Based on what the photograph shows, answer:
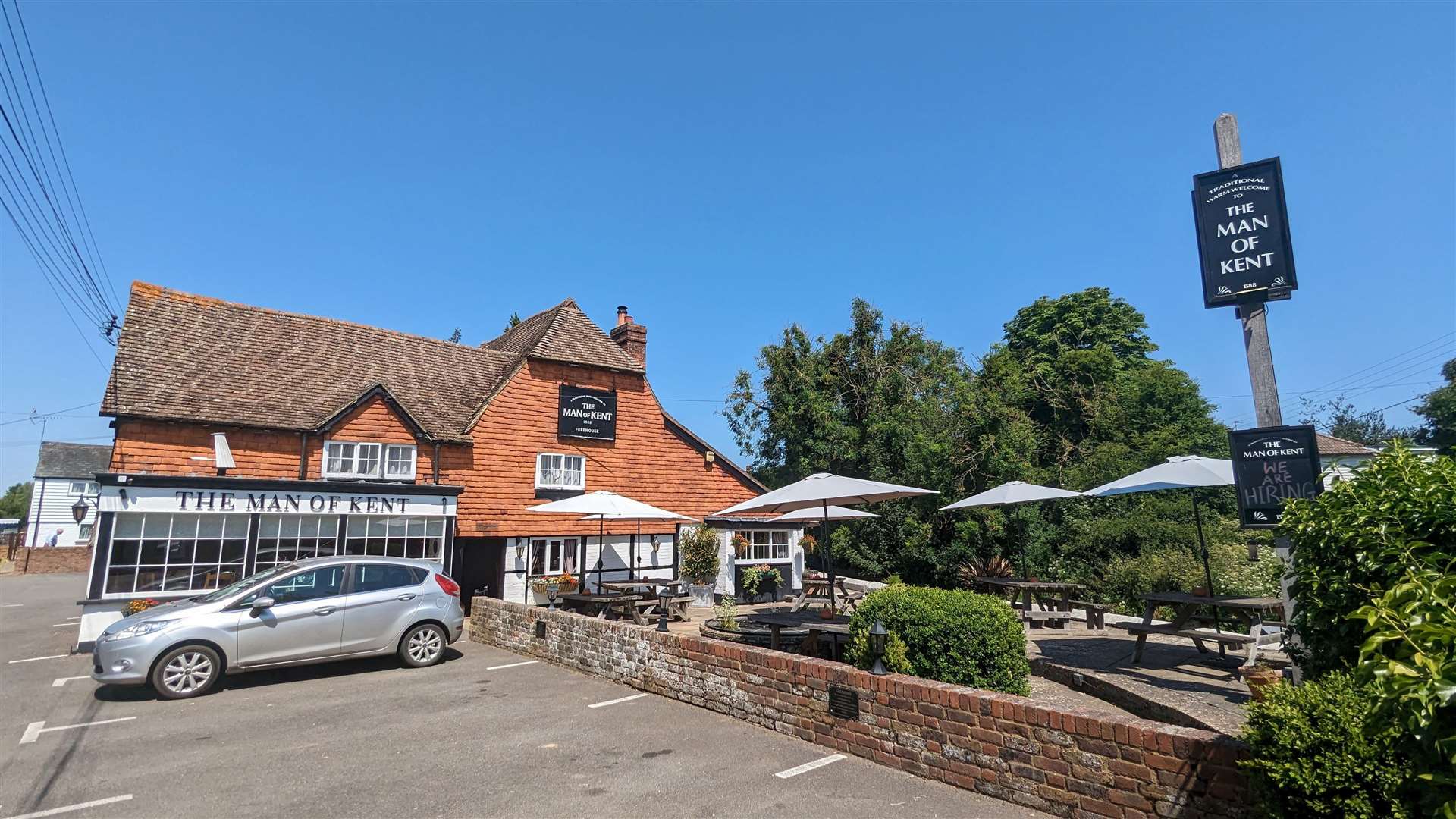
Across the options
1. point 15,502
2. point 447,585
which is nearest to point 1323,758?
point 447,585

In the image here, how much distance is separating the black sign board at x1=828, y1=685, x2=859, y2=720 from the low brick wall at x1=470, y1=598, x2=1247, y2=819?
0.04 metres

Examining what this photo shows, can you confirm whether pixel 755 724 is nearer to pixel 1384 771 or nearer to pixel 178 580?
pixel 1384 771

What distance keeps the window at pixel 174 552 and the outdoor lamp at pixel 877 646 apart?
13424mm

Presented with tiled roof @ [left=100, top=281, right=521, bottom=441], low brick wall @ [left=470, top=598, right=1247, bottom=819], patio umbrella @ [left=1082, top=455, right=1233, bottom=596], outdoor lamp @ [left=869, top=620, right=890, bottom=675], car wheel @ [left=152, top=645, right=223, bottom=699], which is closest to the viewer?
low brick wall @ [left=470, top=598, right=1247, bottom=819]

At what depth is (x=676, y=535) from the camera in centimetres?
2022

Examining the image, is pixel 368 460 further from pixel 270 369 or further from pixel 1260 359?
pixel 1260 359

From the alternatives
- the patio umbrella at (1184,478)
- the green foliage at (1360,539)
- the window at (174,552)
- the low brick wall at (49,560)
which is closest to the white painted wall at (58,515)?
the low brick wall at (49,560)

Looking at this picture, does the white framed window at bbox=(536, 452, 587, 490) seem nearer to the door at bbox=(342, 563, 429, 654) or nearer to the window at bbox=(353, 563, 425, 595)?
the window at bbox=(353, 563, 425, 595)

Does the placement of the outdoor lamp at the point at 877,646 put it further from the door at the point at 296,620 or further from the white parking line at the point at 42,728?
the white parking line at the point at 42,728

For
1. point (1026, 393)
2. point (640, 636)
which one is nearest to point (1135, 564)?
point (640, 636)

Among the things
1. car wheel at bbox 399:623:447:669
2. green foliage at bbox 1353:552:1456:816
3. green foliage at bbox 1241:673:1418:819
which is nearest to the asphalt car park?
car wheel at bbox 399:623:447:669

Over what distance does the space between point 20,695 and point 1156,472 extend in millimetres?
15689

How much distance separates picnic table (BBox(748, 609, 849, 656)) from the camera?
7.59 m

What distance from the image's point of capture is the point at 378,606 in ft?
33.2
